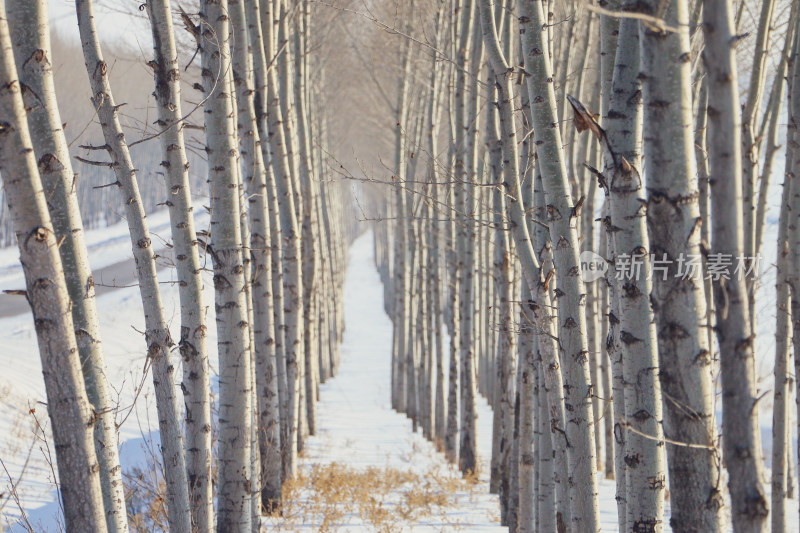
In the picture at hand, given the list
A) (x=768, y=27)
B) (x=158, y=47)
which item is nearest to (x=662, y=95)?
(x=158, y=47)

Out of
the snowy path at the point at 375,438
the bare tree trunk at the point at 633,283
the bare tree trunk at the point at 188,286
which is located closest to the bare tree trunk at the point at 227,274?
the bare tree trunk at the point at 188,286

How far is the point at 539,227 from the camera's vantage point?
388 cm

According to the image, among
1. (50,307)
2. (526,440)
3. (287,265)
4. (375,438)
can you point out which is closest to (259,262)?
(287,265)

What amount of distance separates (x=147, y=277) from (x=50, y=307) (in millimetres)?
1708

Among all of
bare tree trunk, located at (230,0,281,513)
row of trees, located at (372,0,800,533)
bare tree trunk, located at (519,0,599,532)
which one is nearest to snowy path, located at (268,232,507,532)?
row of trees, located at (372,0,800,533)

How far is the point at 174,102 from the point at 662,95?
2882 mm

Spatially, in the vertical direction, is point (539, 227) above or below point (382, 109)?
below

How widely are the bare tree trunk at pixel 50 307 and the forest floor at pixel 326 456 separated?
12 cm

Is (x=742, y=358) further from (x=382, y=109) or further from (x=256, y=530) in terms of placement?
(x=382, y=109)

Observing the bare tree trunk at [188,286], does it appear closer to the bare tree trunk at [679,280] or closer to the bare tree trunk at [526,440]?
the bare tree trunk at [526,440]

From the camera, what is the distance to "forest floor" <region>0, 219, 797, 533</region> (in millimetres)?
6051

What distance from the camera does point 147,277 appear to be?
3879 mm

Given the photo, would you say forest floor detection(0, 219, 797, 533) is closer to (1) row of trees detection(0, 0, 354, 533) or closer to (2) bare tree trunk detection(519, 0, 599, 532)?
(1) row of trees detection(0, 0, 354, 533)

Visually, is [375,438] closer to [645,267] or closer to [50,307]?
[645,267]
